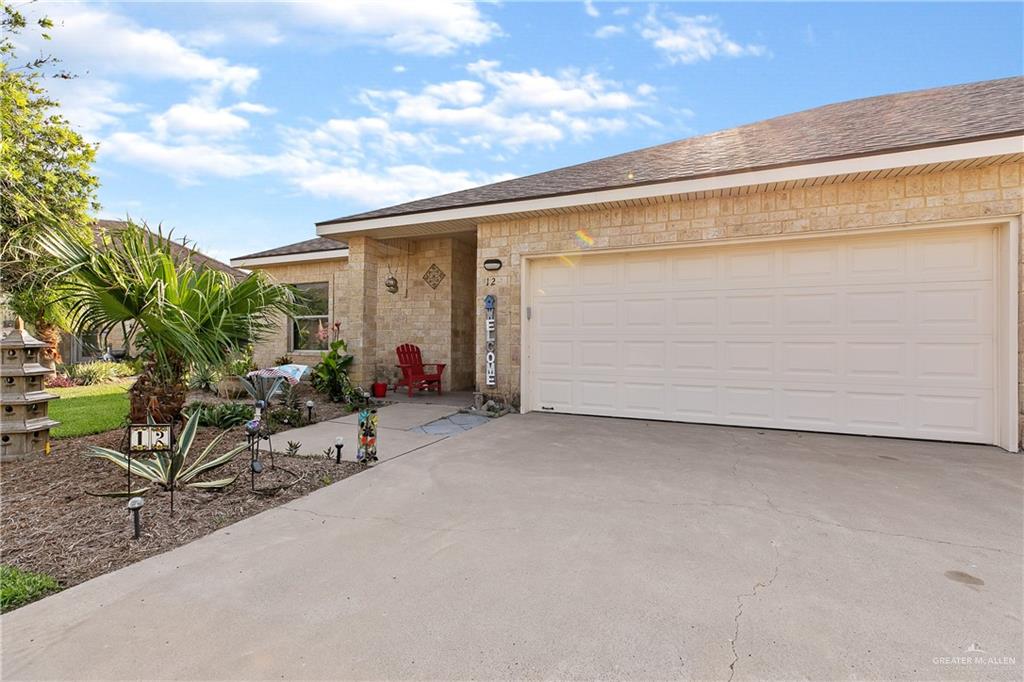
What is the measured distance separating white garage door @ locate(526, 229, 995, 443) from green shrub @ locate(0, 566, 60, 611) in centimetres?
579

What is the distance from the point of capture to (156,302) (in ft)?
12.3

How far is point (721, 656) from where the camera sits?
1.73 meters

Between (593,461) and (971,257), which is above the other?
(971,257)

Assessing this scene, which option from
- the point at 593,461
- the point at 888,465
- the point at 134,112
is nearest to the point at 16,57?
the point at 134,112

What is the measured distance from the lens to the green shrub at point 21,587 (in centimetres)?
207

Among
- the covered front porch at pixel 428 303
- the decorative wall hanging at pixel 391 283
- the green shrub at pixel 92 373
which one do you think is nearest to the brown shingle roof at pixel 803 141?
the covered front porch at pixel 428 303

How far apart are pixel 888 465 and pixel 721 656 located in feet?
12.9

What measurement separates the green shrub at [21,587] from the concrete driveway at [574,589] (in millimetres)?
105

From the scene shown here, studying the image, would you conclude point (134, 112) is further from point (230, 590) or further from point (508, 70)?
point (230, 590)

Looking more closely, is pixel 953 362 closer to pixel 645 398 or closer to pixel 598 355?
pixel 645 398

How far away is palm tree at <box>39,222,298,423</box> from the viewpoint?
12.1ft

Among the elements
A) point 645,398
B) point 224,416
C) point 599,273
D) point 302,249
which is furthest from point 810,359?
point 302,249

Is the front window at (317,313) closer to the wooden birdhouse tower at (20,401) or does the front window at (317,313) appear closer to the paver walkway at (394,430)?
the paver walkway at (394,430)

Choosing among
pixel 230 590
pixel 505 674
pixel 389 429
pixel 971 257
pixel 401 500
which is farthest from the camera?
pixel 389 429
